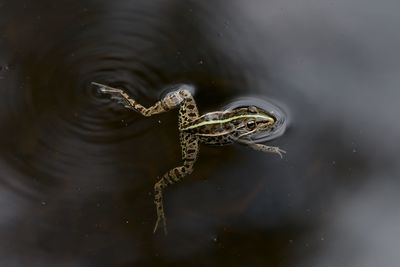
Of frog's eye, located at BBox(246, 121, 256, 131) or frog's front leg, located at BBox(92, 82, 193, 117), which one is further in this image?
frog's front leg, located at BBox(92, 82, 193, 117)

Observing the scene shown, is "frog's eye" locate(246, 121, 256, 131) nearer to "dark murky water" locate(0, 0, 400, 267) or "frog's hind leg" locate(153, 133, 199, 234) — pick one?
"dark murky water" locate(0, 0, 400, 267)

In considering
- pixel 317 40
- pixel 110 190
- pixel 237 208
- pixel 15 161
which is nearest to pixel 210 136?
pixel 237 208

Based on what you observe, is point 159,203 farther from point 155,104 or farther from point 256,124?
point 256,124

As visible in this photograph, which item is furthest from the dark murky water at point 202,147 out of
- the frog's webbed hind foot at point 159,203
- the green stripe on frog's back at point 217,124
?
the green stripe on frog's back at point 217,124

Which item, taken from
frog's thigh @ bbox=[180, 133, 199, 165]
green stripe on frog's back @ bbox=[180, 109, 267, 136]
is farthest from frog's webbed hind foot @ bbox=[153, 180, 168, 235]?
green stripe on frog's back @ bbox=[180, 109, 267, 136]

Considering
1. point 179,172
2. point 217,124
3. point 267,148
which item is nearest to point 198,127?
point 217,124

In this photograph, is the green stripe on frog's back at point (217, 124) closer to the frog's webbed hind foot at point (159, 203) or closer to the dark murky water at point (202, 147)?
the dark murky water at point (202, 147)

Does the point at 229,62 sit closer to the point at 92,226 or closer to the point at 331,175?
the point at 331,175
